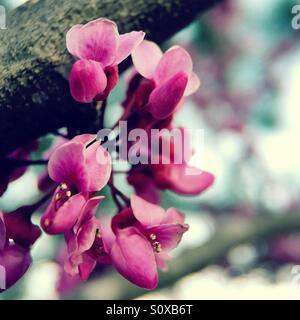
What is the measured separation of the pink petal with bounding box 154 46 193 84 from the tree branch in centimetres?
72

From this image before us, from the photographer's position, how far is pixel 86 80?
1.93 feet

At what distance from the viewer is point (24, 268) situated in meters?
0.63

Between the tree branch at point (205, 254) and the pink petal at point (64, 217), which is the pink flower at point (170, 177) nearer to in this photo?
the pink petal at point (64, 217)

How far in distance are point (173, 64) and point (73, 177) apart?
17 centimetres

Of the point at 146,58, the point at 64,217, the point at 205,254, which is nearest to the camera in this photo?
the point at 64,217

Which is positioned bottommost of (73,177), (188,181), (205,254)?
(205,254)

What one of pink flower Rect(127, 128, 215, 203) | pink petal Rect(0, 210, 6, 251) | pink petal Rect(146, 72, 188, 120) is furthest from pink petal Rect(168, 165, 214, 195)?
pink petal Rect(0, 210, 6, 251)

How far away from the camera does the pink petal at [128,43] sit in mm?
601

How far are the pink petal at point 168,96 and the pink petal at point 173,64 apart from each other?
17 millimetres

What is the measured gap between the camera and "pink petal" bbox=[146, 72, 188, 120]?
0.62 m

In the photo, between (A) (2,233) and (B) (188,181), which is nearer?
(A) (2,233)

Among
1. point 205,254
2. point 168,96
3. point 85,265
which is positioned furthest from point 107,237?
point 205,254

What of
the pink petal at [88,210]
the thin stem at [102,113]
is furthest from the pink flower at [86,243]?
the thin stem at [102,113]

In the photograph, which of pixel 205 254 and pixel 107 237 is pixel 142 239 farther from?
pixel 205 254
